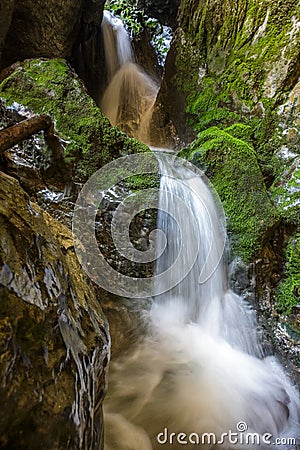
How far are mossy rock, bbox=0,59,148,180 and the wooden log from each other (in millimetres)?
460

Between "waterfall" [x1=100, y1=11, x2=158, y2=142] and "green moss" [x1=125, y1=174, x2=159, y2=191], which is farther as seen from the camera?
"waterfall" [x1=100, y1=11, x2=158, y2=142]

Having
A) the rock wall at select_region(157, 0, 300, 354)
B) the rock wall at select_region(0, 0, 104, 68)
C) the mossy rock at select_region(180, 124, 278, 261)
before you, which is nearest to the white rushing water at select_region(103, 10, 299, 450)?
the mossy rock at select_region(180, 124, 278, 261)

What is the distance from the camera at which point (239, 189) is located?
4.30 m

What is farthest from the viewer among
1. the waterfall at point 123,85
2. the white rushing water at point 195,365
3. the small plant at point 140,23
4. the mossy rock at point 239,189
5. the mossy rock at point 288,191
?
the small plant at point 140,23

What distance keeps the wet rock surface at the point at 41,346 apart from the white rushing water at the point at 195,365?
1168mm

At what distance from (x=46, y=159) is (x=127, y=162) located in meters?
1.00

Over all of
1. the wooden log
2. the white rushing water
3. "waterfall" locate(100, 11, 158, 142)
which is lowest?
the white rushing water

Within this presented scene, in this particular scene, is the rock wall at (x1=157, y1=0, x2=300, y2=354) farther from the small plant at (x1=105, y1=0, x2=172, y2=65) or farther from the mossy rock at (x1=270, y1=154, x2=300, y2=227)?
the small plant at (x1=105, y1=0, x2=172, y2=65)

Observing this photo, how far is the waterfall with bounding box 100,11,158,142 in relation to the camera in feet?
27.1

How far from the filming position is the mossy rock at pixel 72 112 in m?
3.81

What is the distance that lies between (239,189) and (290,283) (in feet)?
4.63

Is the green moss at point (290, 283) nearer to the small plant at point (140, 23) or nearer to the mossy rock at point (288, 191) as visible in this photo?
the mossy rock at point (288, 191)

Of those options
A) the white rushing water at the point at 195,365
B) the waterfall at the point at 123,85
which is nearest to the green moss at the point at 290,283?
the white rushing water at the point at 195,365

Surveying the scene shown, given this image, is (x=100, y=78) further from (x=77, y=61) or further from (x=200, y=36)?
(x=200, y=36)
